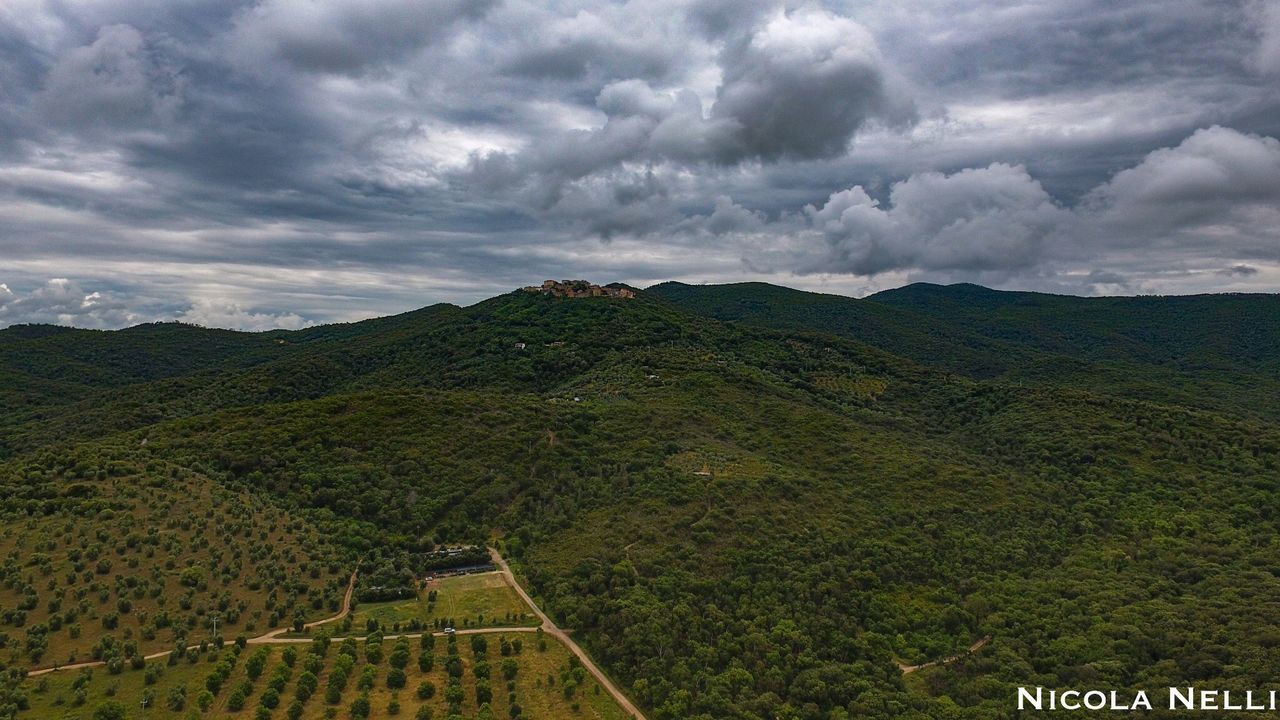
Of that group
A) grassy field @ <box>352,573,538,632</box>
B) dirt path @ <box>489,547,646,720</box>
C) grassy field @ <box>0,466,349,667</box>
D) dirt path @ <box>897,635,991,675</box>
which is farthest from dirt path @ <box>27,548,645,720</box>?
grassy field @ <box>0,466,349,667</box>

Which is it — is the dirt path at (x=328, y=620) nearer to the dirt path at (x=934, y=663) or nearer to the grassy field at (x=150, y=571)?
the grassy field at (x=150, y=571)

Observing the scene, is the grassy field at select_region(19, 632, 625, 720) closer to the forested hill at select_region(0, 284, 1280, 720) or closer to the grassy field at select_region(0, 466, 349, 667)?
the forested hill at select_region(0, 284, 1280, 720)

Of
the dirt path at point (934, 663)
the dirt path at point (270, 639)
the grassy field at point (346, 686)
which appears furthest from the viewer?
the dirt path at point (934, 663)

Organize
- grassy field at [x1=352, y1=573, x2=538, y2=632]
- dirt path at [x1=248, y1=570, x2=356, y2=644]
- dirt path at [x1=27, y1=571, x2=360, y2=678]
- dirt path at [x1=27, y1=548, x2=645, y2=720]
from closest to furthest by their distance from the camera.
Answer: dirt path at [x1=27, y1=571, x2=360, y2=678] → dirt path at [x1=27, y1=548, x2=645, y2=720] → dirt path at [x1=248, y1=570, x2=356, y2=644] → grassy field at [x1=352, y1=573, x2=538, y2=632]

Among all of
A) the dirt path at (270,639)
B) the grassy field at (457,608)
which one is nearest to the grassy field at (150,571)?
the dirt path at (270,639)

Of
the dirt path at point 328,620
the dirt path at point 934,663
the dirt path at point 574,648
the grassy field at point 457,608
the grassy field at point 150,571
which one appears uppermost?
the grassy field at point 150,571

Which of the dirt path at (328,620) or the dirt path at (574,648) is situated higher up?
the dirt path at (328,620)
